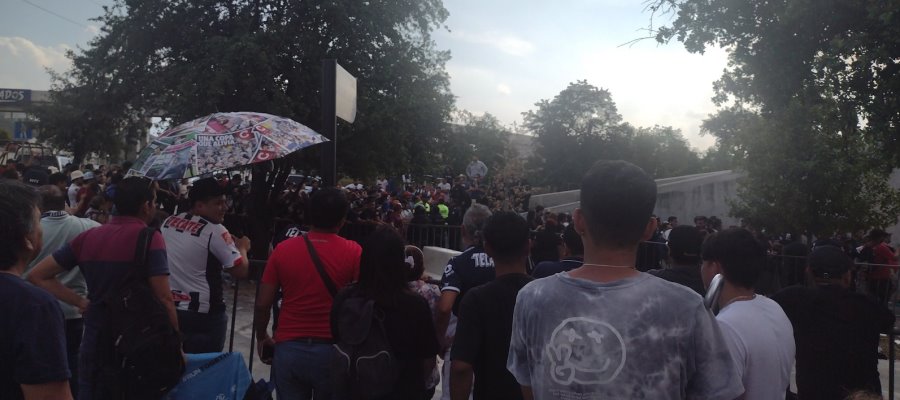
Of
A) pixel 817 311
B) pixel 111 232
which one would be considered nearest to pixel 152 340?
pixel 111 232

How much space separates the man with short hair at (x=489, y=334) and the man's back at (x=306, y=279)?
0.88 m

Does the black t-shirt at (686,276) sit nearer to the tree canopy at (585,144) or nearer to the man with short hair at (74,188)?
the man with short hair at (74,188)

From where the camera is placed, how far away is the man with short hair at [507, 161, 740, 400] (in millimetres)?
1924

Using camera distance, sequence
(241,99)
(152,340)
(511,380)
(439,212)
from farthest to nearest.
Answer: (439,212) → (241,99) → (152,340) → (511,380)

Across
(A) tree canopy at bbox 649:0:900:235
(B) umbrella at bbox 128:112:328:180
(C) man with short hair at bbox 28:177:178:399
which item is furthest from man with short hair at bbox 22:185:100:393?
(A) tree canopy at bbox 649:0:900:235

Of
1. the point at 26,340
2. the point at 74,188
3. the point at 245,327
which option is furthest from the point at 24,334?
the point at 74,188

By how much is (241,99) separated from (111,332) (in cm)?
1055

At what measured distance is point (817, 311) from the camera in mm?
3957

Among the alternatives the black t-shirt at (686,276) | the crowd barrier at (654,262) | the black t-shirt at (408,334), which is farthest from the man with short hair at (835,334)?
the crowd barrier at (654,262)

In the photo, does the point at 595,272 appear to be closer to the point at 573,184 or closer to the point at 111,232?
the point at 111,232

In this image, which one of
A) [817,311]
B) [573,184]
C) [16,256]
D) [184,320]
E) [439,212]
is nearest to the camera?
[16,256]

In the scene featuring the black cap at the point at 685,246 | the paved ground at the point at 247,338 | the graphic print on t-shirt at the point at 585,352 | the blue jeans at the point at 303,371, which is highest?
the black cap at the point at 685,246

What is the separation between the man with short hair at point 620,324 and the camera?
1924 millimetres

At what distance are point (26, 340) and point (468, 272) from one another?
221 cm
